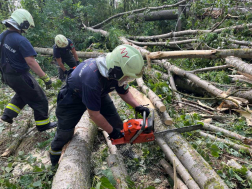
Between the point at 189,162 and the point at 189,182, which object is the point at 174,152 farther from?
the point at 189,182

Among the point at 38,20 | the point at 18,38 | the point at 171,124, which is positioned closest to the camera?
the point at 171,124

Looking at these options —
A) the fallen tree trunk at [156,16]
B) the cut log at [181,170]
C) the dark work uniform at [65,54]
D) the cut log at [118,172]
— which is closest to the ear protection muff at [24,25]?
the dark work uniform at [65,54]

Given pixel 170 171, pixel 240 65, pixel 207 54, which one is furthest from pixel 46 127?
pixel 240 65

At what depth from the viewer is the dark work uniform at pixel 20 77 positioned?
327cm

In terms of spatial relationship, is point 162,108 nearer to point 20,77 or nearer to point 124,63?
point 124,63

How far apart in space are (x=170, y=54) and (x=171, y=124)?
2.22 m

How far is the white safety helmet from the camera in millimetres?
2111

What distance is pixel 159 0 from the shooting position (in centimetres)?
1015

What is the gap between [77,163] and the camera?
234cm

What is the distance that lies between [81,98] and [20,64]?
5.32 ft

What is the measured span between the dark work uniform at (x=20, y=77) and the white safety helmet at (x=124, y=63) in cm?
191

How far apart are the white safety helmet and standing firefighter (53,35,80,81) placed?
165 inches

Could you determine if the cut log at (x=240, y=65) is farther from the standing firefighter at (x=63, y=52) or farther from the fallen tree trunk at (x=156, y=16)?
the fallen tree trunk at (x=156, y=16)


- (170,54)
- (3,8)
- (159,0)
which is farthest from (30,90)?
(159,0)
